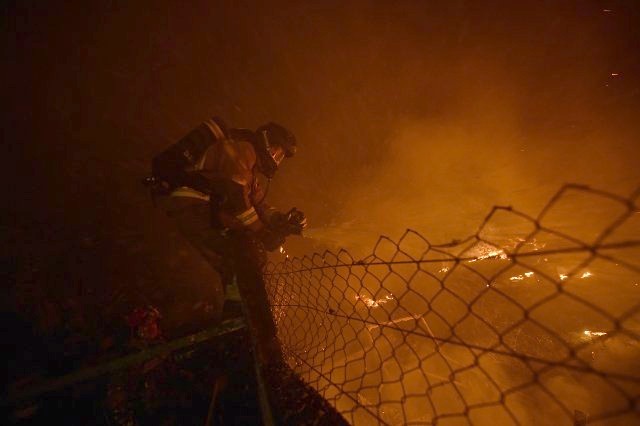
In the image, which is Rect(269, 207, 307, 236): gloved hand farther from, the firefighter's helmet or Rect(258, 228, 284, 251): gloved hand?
the firefighter's helmet

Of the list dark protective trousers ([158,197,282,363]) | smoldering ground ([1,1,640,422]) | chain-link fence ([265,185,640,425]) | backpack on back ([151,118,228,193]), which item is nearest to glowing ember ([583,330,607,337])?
chain-link fence ([265,185,640,425])

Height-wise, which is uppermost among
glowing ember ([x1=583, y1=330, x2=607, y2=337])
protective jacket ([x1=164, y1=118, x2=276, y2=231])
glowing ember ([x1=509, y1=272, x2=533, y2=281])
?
glowing ember ([x1=509, y1=272, x2=533, y2=281])

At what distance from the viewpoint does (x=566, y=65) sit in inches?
131

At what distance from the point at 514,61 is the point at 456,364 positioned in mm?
8635

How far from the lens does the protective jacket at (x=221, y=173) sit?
3.38 m

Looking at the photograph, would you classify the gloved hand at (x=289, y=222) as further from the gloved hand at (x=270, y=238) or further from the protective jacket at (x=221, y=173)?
the protective jacket at (x=221, y=173)

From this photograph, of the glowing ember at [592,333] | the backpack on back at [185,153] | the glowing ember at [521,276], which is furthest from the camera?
the glowing ember at [521,276]

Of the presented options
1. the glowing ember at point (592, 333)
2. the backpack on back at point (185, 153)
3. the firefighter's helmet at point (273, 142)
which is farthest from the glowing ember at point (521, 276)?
the backpack on back at point (185, 153)

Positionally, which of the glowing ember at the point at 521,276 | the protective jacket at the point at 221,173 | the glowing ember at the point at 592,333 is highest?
the glowing ember at the point at 521,276

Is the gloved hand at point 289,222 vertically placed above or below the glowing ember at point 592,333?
above

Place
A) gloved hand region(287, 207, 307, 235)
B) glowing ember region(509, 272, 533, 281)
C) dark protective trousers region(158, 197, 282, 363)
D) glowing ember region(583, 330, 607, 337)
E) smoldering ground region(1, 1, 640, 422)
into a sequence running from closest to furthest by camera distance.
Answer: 1. dark protective trousers region(158, 197, 282, 363)
2. smoldering ground region(1, 1, 640, 422)
3. gloved hand region(287, 207, 307, 235)
4. glowing ember region(583, 330, 607, 337)
5. glowing ember region(509, 272, 533, 281)

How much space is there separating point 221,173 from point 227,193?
242mm

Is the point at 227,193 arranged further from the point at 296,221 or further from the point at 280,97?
the point at 280,97

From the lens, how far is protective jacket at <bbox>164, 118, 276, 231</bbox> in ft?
11.1
